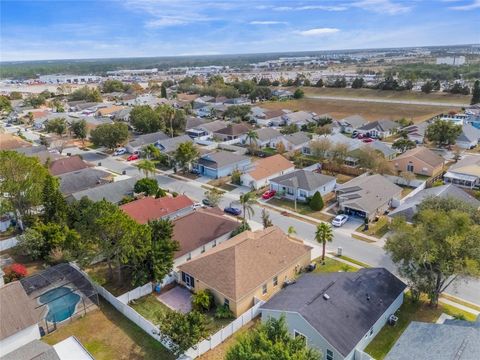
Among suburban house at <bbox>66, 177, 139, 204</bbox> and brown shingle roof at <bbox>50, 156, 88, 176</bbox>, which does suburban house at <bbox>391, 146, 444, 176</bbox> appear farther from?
brown shingle roof at <bbox>50, 156, 88, 176</bbox>

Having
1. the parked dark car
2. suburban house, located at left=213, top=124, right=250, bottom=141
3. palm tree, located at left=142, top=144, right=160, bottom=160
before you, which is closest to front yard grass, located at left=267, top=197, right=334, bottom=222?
the parked dark car

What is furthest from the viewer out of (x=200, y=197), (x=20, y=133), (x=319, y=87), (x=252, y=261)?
(x=319, y=87)

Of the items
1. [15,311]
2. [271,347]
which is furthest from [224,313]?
[15,311]

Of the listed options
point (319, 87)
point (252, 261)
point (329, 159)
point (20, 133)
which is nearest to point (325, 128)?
point (329, 159)

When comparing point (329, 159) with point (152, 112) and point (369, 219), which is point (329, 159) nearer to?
point (369, 219)

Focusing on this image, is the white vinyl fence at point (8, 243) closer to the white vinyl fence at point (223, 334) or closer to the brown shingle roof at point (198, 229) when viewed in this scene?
the brown shingle roof at point (198, 229)

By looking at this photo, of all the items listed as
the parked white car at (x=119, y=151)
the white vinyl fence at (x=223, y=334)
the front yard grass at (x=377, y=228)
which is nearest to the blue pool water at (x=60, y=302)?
the white vinyl fence at (x=223, y=334)
